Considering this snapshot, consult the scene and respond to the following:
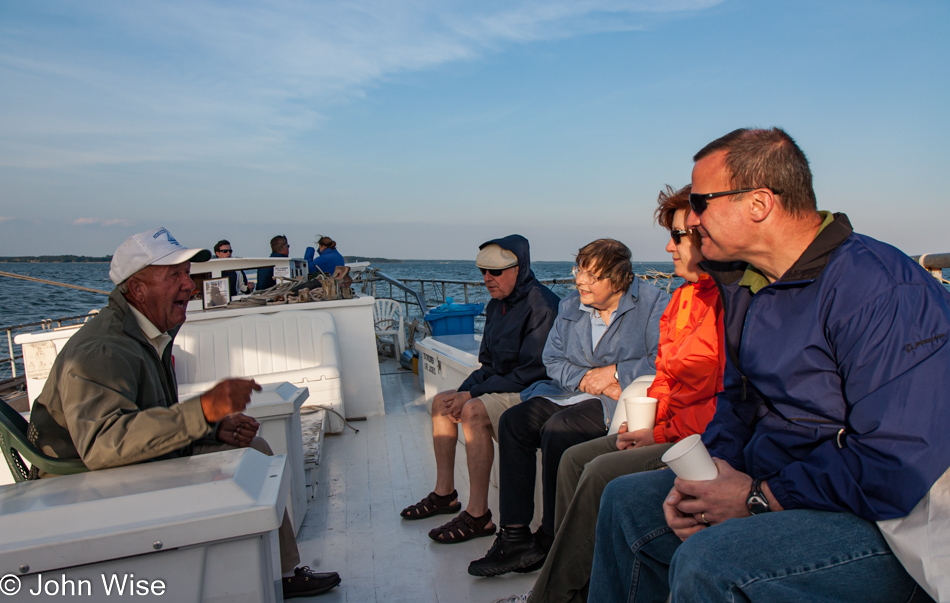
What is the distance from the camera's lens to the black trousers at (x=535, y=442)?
221 cm

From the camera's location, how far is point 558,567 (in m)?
1.76

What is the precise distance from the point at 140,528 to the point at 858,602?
1363 mm

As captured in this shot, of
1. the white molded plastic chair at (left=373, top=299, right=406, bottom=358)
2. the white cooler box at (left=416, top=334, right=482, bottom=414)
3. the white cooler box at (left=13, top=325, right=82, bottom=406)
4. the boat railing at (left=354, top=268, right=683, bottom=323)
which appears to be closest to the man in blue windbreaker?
the white cooler box at (left=416, top=334, right=482, bottom=414)

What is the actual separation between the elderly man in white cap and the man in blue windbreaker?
107 centimetres

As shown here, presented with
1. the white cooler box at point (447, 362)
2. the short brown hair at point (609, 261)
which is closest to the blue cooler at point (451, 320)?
the white cooler box at point (447, 362)

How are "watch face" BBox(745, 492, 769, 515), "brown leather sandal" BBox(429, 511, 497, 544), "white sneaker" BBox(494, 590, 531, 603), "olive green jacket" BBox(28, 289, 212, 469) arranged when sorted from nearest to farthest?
"watch face" BBox(745, 492, 769, 515), "olive green jacket" BBox(28, 289, 212, 469), "white sneaker" BBox(494, 590, 531, 603), "brown leather sandal" BBox(429, 511, 497, 544)

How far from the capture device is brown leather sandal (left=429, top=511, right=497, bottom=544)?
2471 millimetres

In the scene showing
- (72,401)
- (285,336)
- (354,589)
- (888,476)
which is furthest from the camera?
(285,336)

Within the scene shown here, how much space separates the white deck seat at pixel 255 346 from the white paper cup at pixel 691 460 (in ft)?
11.0

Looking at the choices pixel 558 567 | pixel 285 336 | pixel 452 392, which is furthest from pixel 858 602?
pixel 285 336

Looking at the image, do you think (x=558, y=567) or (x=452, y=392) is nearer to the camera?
(x=558, y=567)

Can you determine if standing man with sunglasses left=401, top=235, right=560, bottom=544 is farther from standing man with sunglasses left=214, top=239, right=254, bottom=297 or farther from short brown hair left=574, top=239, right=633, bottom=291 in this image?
standing man with sunglasses left=214, top=239, right=254, bottom=297

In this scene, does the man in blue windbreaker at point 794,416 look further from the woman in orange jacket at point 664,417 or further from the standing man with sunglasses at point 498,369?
the standing man with sunglasses at point 498,369

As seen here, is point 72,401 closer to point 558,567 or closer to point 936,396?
point 558,567
